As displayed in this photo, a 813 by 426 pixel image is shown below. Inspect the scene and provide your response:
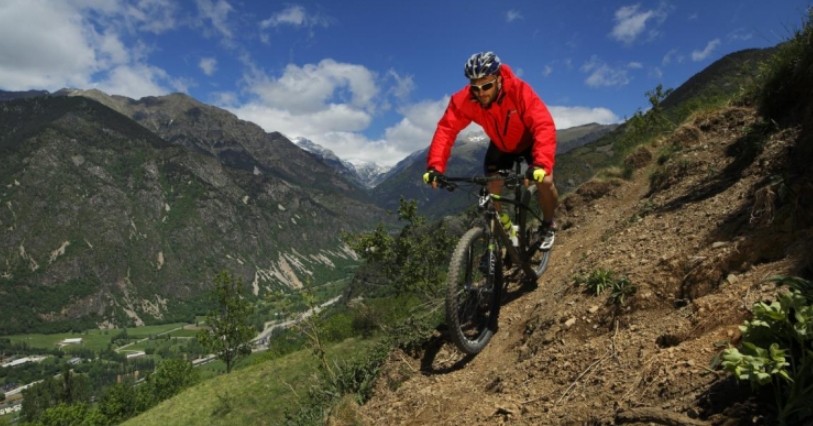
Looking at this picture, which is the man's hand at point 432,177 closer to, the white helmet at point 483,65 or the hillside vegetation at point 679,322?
the white helmet at point 483,65

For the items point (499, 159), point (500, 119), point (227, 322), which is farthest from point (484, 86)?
point (227, 322)

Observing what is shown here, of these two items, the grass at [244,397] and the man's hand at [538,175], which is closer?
the man's hand at [538,175]

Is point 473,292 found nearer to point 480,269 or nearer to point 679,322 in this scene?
point 480,269

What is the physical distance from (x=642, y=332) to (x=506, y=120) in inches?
152

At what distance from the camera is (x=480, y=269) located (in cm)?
740

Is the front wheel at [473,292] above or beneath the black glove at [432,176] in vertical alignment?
beneath

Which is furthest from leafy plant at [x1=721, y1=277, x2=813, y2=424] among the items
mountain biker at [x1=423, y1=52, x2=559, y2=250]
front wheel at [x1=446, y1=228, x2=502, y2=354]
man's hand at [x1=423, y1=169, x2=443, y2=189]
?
man's hand at [x1=423, y1=169, x2=443, y2=189]

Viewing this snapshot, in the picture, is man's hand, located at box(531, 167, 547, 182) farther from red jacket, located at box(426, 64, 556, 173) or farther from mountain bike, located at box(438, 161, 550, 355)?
red jacket, located at box(426, 64, 556, 173)

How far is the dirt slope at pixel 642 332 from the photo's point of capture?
4.00 meters

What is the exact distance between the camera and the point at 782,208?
18.2 feet

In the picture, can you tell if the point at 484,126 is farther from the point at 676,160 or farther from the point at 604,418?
the point at 676,160

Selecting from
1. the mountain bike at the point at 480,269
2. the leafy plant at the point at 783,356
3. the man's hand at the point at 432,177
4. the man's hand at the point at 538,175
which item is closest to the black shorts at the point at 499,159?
the mountain bike at the point at 480,269

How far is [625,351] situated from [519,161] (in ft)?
13.5

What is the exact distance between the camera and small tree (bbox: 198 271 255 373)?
56.8 metres
